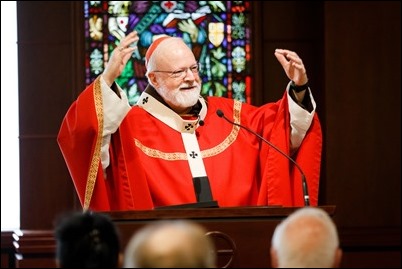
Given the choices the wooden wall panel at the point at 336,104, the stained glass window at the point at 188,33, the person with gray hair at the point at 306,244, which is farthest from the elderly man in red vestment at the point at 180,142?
the stained glass window at the point at 188,33

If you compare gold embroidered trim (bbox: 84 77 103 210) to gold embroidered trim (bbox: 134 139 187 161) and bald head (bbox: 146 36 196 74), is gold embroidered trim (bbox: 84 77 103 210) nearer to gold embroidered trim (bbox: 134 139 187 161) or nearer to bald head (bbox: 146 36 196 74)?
gold embroidered trim (bbox: 134 139 187 161)

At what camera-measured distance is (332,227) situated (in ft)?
12.0

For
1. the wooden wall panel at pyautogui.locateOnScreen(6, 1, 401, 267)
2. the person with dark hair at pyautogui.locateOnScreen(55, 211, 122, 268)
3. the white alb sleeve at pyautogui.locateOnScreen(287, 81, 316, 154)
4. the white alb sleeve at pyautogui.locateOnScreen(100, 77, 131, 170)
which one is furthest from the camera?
the wooden wall panel at pyautogui.locateOnScreen(6, 1, 401, 267)

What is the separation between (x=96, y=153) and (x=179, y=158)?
57 cm

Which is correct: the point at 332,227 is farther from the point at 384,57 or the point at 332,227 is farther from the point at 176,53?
the point at 384,57

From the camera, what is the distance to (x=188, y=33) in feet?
30.6

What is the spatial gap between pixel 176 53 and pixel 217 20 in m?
3.11

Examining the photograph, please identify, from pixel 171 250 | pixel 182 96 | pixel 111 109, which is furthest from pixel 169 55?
pixel 171 250

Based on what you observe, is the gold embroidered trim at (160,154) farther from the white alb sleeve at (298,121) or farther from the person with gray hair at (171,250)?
the person with gray hair at (171,250)

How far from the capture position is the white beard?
6250mm

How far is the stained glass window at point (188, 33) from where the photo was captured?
9.25m

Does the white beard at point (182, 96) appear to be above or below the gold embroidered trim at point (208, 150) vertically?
above

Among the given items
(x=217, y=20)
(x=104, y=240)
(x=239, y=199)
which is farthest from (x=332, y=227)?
(x=217, y=20)

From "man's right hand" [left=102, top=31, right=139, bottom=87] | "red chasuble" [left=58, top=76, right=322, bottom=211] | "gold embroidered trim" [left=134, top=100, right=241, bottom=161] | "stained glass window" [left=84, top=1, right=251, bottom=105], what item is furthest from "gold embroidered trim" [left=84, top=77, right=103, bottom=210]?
"stained glass window" [left=84, top=1, right=251, bottom=105]
